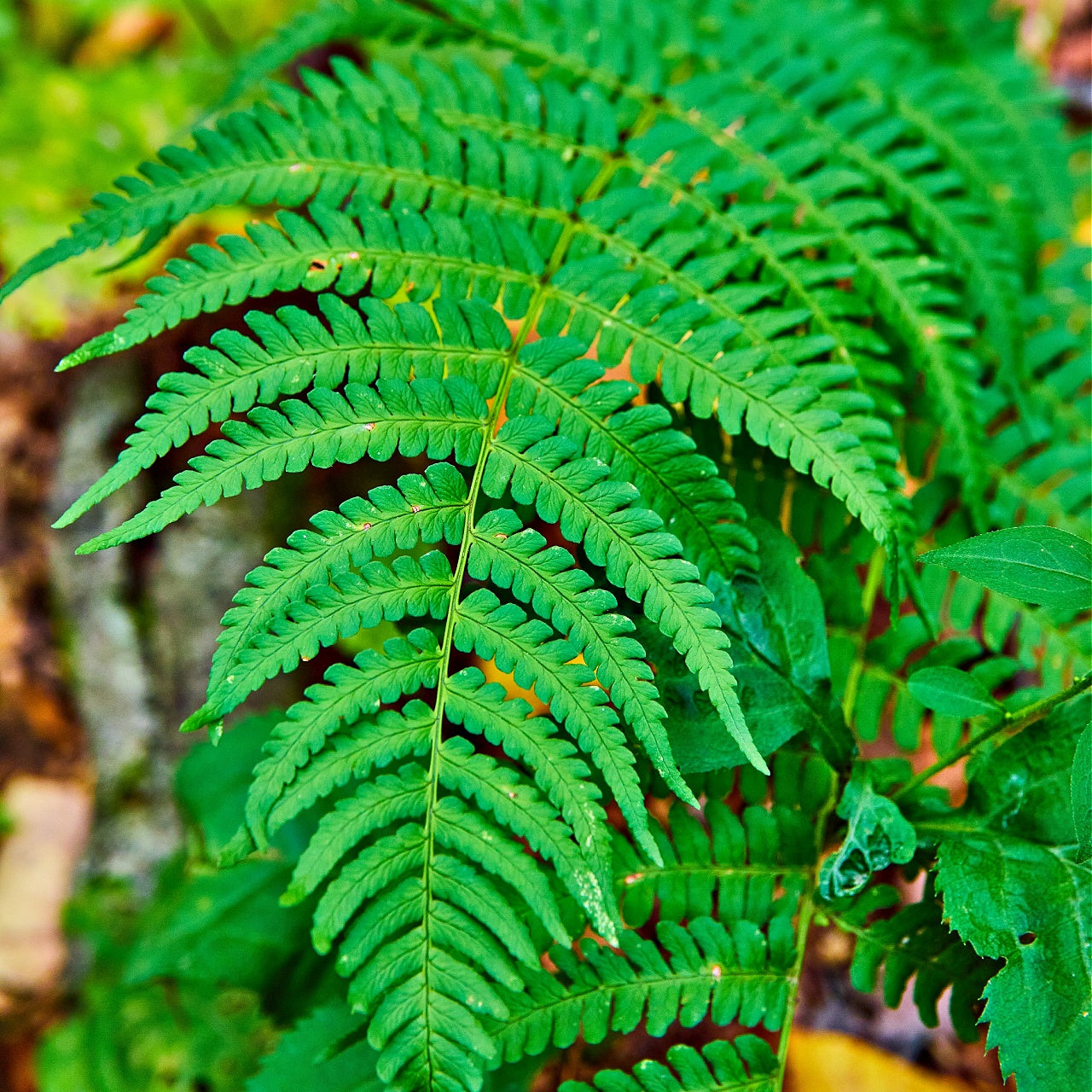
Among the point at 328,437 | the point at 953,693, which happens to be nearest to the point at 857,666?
the point at 953,693

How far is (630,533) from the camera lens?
1260mm

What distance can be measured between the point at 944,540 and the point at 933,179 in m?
0.77

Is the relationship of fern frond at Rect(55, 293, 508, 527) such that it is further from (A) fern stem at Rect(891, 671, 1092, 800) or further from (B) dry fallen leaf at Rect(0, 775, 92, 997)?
(B) dry fallen leaf at Rect(0, 775, 92, 997)

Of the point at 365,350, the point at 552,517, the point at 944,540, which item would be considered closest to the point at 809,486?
the point at 944,540

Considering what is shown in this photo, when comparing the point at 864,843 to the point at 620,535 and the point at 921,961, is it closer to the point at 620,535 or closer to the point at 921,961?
the point at 921,961

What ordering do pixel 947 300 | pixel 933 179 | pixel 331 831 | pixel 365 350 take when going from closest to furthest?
1. pixel 331 831
2. pixel 365 350
3. pixel 947 300
4. pixel 933 179

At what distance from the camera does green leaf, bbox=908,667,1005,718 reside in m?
1.33

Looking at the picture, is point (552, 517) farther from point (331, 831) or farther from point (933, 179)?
point (933, 179)

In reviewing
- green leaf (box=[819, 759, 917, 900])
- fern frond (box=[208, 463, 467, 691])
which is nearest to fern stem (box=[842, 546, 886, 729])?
green leaf (box=[819, 759, 917, 900])

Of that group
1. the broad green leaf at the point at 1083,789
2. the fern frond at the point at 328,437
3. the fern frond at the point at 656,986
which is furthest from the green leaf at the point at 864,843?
the fern frond at the point at 328,437

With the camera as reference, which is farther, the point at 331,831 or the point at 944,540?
the point at 944,540

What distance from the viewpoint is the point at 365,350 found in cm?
135

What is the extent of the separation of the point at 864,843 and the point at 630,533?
61 cm

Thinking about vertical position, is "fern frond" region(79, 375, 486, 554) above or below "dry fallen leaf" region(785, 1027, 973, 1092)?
above
